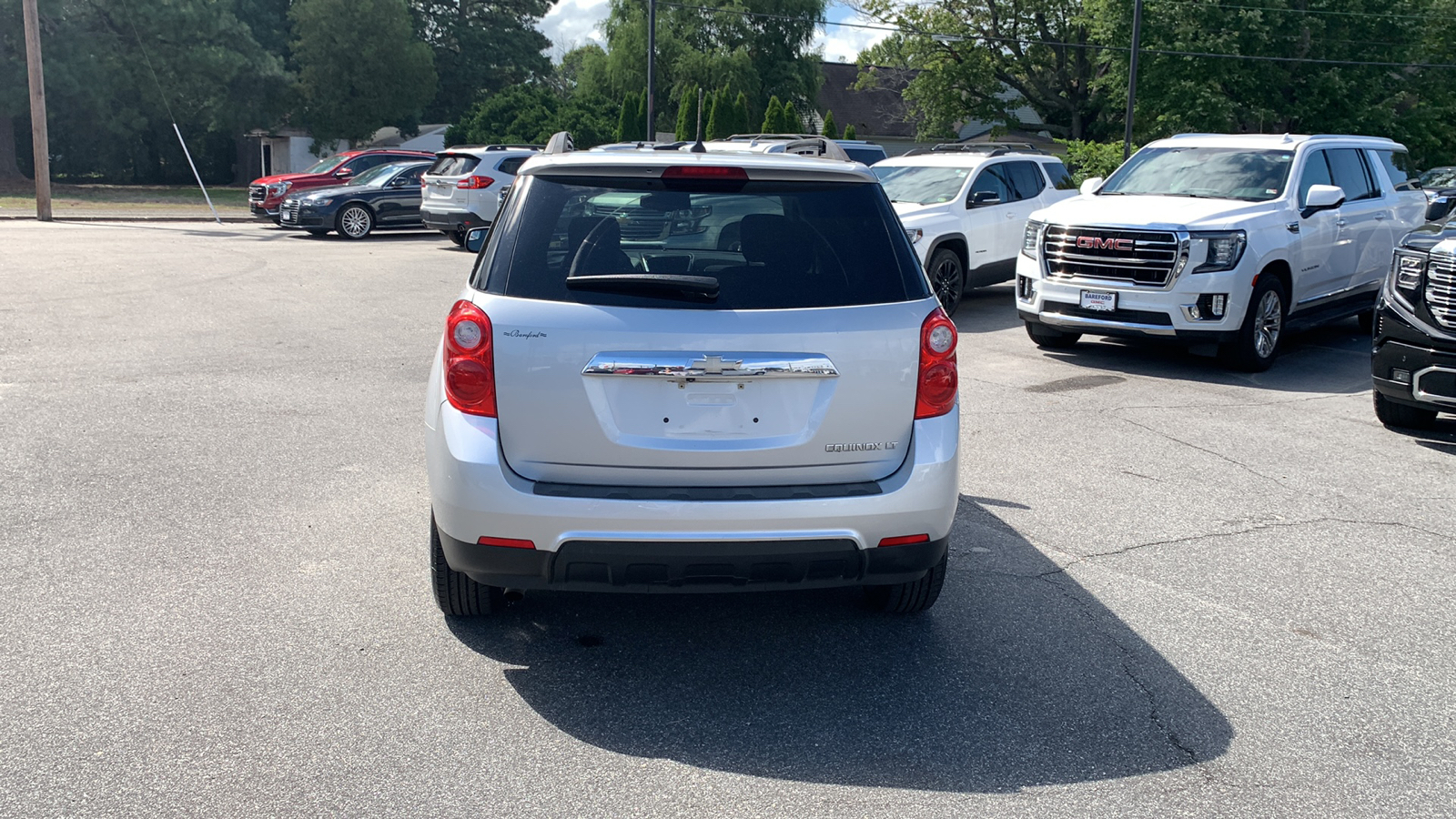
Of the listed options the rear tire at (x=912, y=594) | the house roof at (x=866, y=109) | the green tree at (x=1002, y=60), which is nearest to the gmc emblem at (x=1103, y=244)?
the rear tire at (x=912, y=594)

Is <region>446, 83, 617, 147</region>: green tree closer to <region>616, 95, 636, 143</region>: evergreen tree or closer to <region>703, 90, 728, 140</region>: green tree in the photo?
<region>616, 95, 636, 143</region>: evergreen tree

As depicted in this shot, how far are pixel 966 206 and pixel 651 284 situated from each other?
10758 mm

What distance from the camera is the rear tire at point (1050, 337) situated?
1175 cm

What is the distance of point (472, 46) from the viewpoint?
60312mm

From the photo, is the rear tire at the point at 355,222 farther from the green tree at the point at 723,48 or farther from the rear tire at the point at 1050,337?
the green tree at the point at 723,48

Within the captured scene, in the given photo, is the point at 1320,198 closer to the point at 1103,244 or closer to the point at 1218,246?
the point at 1218,246

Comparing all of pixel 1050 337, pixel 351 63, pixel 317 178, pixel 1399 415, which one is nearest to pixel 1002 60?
pixel 351 63

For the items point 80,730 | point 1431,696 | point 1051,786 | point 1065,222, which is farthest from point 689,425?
point 1065,222

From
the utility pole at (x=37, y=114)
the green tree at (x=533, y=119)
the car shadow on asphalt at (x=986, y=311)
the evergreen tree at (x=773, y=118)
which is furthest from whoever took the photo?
the green tree at (x=533, y=119)

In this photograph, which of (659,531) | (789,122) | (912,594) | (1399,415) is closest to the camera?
(659,531)

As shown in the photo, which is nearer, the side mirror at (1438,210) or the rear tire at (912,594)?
the rear tire at (912,594)

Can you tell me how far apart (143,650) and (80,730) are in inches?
25.8

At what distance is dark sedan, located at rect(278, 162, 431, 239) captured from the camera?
23.9m

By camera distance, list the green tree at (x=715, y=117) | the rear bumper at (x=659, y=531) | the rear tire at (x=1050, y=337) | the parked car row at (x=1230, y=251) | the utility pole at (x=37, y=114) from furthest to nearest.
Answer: the green tree at (x=715, y=117) → the utility pole at (x=37, y=114) → the rear tire at (x=1050, y=337) → the parked car row at (x=1230, y=251) → the rear bumper at (x=659, y=531)
